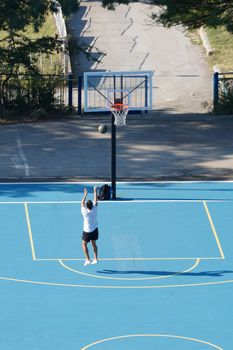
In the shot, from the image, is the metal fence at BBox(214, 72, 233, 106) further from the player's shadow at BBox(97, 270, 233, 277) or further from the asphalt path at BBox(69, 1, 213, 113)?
the player's shadow at BBox(97, 270, 233, 277)

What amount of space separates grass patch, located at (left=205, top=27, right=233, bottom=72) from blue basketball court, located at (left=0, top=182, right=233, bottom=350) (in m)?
20.6

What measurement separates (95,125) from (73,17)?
61.7 feet

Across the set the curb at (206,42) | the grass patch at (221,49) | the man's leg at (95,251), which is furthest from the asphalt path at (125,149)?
the curb at (206,42)

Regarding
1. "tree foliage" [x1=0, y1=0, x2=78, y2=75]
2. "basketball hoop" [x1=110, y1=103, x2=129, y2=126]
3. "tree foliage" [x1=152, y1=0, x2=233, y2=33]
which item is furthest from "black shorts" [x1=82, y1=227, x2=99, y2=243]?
"tree foliage" [x1=0, y1=0, x2=78, y2=75]

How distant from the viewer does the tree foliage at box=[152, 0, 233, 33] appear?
38812 millimetres

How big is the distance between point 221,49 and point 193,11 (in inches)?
579

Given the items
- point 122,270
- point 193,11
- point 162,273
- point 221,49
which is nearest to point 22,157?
point 193,11

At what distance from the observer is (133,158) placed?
35.3 metres

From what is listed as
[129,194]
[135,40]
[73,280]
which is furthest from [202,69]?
[73,280]

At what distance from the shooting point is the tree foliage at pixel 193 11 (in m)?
38.8

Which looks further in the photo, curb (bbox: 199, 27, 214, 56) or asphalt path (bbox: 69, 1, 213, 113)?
curb (bbox: 199, 27, 214, 56)

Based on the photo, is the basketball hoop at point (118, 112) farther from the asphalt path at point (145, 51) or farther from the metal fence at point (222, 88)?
the asphalt path at point (145, 51)

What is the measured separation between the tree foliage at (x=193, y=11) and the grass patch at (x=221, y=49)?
1127 centimetres

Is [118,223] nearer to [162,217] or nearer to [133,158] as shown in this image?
[162,217]
